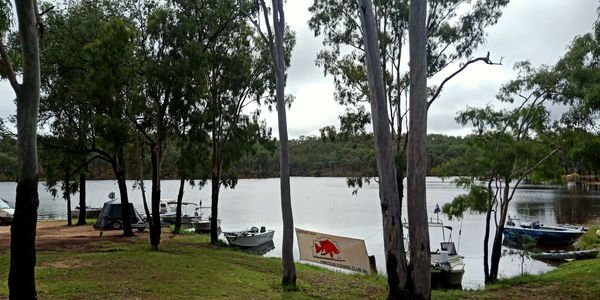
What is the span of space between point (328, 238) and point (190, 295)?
346cm

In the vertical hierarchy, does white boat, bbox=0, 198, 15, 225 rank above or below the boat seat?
above

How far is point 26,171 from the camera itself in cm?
668

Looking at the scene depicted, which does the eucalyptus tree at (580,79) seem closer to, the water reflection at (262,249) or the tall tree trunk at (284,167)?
the tall tree trunk at (284,167)

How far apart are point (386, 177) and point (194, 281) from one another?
5.14 m

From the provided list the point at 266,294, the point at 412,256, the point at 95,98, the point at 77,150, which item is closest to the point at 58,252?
the point at 95,98

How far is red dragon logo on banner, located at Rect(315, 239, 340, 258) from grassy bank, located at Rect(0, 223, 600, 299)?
86cm

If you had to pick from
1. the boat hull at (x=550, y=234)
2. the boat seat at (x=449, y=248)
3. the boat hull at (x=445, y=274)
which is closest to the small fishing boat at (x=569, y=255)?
the boat hull at (x=550, y=234)

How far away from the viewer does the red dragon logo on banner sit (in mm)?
11523

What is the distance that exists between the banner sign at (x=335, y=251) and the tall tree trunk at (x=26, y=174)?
20.7ft

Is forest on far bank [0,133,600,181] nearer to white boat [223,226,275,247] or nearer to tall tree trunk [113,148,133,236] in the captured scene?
tall tree trunk [113,148,133,236]

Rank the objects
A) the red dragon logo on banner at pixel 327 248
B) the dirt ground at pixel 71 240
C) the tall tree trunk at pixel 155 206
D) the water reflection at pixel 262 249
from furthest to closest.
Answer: the water reflection at pixel 262 249 < the dirt ground at pixel 71 240 < the tall tree trunk at pixel 155 206 < the red dragon logo on banner at pixel 327 248

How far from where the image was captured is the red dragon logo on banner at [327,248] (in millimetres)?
11523

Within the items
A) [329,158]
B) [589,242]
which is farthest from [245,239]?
[329,158]

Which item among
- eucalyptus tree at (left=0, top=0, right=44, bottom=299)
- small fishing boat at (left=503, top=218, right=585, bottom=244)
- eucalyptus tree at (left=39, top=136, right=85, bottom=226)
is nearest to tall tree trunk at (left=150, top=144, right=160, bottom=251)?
eucalyptus tree at (left=39, top=136, right=85, bottom=226)
